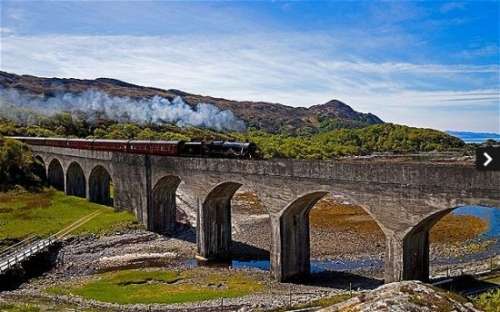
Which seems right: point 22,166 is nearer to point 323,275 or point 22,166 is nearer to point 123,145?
point 123,145

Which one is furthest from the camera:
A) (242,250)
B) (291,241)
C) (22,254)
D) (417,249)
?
(242,250)

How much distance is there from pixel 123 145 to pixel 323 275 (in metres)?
29.5

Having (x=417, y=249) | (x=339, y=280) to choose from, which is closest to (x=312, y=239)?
(x=339, y=280)

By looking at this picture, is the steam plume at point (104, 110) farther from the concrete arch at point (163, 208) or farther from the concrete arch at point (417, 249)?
the concrete arch at point (417, 249)

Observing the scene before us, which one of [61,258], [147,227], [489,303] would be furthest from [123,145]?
[489,303]

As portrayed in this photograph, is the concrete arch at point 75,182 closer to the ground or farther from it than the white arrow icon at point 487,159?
closer to the ground

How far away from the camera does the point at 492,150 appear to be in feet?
26.9

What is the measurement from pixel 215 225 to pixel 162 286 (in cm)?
748

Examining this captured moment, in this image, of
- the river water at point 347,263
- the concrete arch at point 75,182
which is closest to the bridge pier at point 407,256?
the river water at point 347,263

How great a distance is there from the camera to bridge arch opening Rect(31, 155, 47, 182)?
71000 millimetres

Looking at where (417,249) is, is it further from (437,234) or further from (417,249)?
(437,234)

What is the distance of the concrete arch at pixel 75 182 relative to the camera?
207 ft

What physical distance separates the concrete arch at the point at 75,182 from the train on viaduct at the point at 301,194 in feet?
58.3

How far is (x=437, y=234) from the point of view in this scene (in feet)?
140
